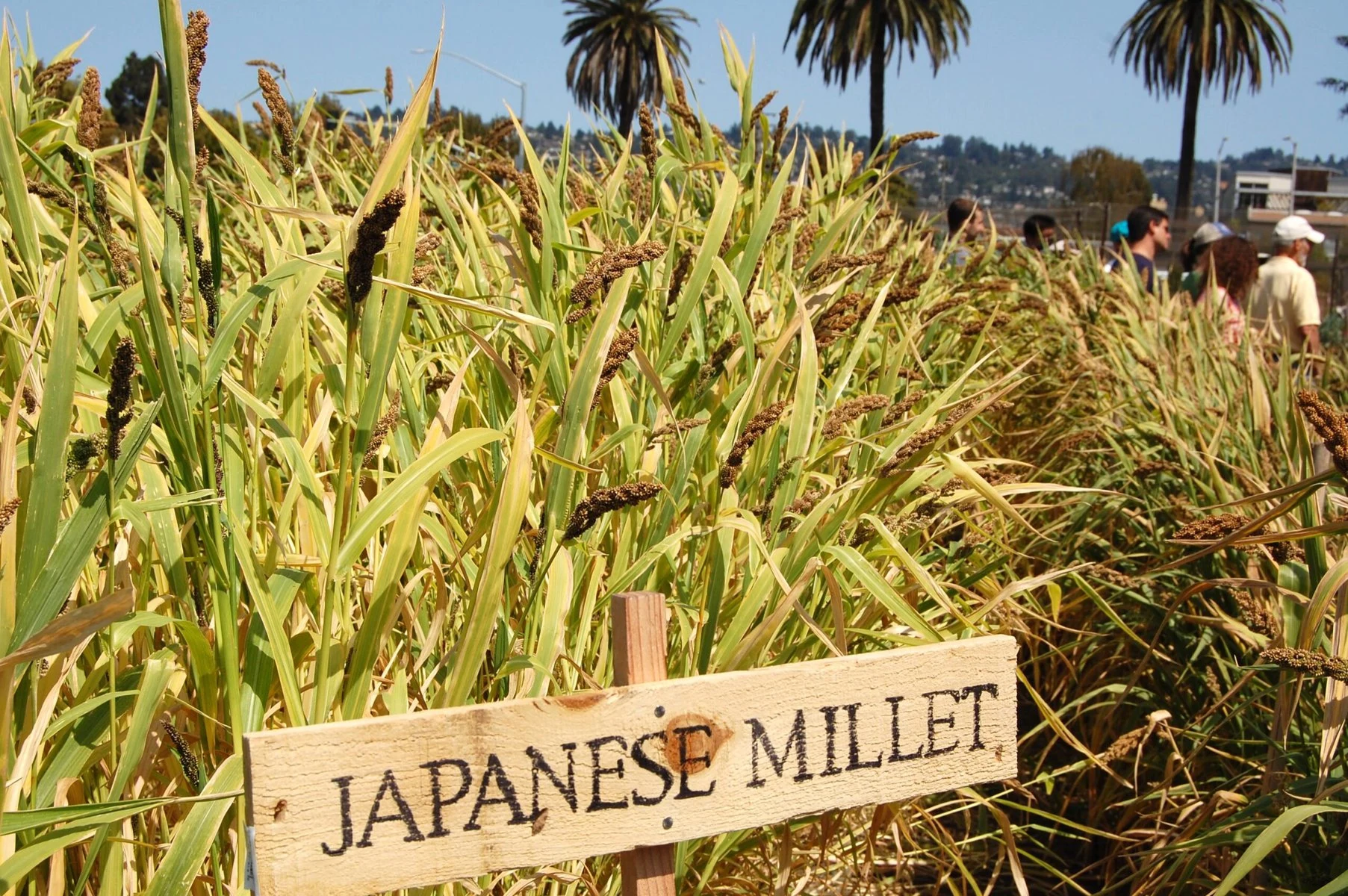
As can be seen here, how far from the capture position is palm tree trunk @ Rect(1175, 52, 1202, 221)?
86.8 feet

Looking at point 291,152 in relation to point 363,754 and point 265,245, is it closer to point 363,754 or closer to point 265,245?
point 265,245

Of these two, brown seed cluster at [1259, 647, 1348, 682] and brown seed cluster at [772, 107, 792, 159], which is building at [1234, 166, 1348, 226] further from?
brown seed cluster at [1259, 647, 1348, 682]

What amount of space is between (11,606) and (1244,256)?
4.70m

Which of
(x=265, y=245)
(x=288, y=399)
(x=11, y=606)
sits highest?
(x=265, y=245)

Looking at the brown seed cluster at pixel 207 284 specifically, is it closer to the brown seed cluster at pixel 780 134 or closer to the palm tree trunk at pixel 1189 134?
the brown seed cluster at pixel 780 134

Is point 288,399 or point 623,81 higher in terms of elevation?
point 623,81

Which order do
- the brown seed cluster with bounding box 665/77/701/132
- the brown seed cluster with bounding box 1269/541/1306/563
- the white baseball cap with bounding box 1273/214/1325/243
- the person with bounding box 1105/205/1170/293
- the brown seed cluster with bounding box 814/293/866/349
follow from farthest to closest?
the person with bounding box 1105/205/1170/293 < the white baseball cap with bounding box 1273/214/1325/243 < the brown seed cluster with bounding box 665/77/701/132 < the brown seed cluster with bounding box 814/293/866/349 < the brown seed cluster with bounding box 1269/541/1306/563

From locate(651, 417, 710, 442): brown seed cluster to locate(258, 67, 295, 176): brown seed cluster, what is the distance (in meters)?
0.57

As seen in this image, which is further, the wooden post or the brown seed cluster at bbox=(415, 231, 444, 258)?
the brown seed cluster at bbox=(415, 231, 444, 258)

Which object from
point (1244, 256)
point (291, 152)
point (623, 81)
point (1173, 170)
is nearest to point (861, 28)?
point (623, 81)

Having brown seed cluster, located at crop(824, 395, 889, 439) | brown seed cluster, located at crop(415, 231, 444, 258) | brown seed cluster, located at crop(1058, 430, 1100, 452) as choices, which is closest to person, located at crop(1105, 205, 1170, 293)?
brown seed cluster, located at crop(1058, 430, 1100, 452)

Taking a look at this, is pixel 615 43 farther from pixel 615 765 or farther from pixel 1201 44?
pixel 615 765

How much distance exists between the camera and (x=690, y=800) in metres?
1.13

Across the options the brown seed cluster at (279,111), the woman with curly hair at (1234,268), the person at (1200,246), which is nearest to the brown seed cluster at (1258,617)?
the brown seed cluster at (279,111)
